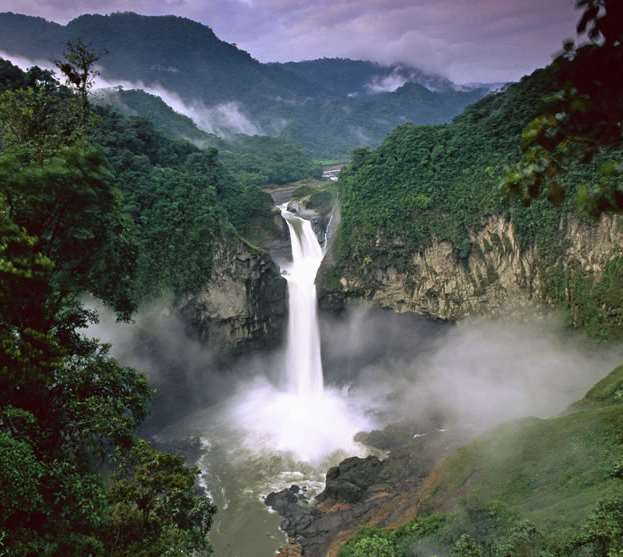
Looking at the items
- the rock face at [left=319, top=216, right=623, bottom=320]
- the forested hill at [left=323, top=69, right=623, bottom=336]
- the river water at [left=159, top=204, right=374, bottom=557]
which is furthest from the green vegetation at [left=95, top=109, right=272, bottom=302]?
the forested hill at [left=323, top=69, right=623, bottom=336]

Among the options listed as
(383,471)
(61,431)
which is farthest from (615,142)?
(383,471)

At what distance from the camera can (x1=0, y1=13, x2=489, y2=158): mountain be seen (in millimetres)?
106250

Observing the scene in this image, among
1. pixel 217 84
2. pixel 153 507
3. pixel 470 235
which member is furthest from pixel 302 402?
pixel 217 84

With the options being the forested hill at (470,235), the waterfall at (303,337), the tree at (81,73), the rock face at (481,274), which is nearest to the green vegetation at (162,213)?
the waterfall at (303,337)

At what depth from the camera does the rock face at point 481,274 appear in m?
22.3

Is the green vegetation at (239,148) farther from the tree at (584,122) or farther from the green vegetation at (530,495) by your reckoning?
the tree at (584,122)

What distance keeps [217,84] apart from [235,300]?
349ft

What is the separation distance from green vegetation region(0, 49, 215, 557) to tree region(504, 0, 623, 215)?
596 centimetres

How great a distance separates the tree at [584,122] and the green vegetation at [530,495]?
6900 mm

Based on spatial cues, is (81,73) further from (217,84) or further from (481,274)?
(217,84)

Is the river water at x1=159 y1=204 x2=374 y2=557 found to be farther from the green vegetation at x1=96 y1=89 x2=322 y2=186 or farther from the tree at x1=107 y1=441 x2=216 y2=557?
the green vegetation at x1=96 y1=89 x2=322 y2=186

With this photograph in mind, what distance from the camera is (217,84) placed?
120m

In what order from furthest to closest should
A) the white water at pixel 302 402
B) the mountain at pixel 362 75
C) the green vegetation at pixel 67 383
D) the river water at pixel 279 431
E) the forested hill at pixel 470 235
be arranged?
1. the mountain at pixel 362 75
2. the white water at pixel 302 402
3. the forested hill at pixel 470 235
4. the river water at pixel 279 431
5. the green vegetation at pixel 67 383

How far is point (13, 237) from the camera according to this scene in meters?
6.25
